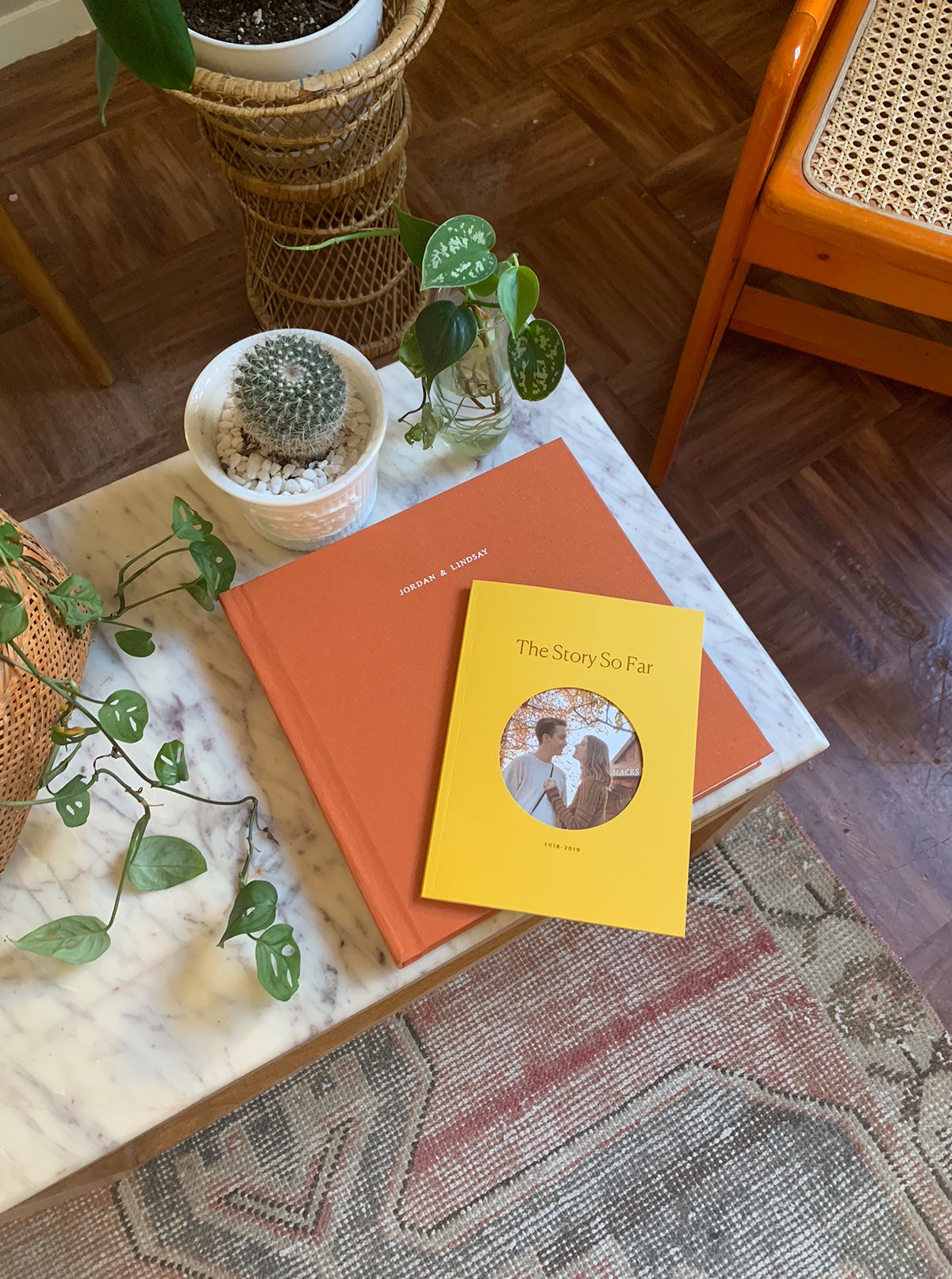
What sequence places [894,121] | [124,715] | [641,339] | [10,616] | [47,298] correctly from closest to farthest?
[10,616] < [124,715] < [894,121] < [47,298] < [641,339]

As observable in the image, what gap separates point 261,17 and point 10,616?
71 cm

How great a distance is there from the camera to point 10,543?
0.61 meters

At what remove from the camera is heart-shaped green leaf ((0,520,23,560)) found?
1.99 ft

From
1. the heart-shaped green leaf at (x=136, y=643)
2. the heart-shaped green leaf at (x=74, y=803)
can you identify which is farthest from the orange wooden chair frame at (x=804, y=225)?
the heart-shaped green leaf at (x=74, y=803)

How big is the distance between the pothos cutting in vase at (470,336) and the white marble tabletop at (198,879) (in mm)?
62

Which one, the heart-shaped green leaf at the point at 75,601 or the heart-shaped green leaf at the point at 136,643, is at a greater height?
the heart-shaped green leaf at the point at 75,601

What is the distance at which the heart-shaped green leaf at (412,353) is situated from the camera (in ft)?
2.27

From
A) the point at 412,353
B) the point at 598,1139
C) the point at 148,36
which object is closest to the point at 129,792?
the point at 412,353

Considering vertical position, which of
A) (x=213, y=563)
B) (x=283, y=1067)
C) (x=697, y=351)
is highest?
(x=213, y=563)

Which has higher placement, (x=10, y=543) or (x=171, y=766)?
(x=10, y=543)

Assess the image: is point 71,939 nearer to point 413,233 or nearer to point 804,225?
point 413,233

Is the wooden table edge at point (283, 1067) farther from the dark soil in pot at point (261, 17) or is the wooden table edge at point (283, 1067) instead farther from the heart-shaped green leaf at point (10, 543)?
the dark soil in pot at point (261, 17)

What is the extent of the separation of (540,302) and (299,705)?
885 mm

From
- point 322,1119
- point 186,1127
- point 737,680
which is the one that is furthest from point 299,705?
point 322,1119
